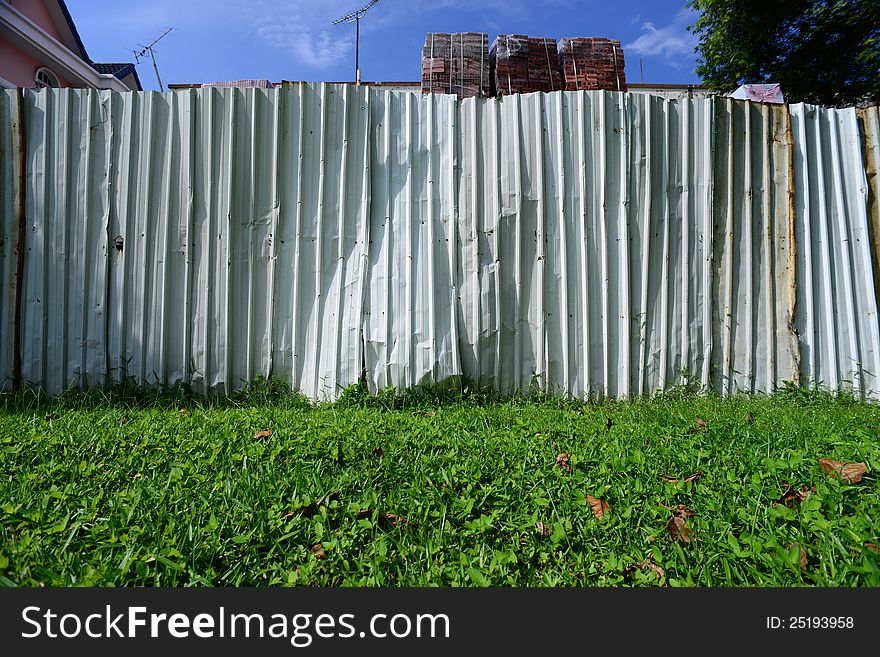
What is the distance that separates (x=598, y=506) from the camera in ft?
7.32

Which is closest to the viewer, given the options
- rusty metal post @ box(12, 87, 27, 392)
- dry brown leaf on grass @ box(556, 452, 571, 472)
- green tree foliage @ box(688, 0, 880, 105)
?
dry brown leaf on grass @ box(556, 452, 571, 472)

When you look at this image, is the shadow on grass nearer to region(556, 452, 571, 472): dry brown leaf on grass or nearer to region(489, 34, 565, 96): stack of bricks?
region(556, 452, 571, 472): dry brown leaf on grass

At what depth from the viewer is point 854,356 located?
425 centimetres

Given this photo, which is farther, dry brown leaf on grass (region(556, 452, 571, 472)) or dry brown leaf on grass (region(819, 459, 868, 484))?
dry brown leaf on grass (region(556, 452, 571, 472))

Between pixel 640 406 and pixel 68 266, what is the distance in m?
4.37

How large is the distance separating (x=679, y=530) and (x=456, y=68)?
230 inches

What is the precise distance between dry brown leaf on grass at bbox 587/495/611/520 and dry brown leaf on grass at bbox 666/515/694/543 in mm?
238

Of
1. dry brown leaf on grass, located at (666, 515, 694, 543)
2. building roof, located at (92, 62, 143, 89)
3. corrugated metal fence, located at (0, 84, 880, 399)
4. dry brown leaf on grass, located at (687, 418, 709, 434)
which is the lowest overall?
dry brown leaf on grass, located at (666, 515, 694, 543)

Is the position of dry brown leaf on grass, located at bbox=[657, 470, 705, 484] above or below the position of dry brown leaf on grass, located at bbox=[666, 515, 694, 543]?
Answer: above

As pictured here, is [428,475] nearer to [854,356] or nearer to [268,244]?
[268,244]

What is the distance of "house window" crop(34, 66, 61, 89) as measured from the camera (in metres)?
13.5

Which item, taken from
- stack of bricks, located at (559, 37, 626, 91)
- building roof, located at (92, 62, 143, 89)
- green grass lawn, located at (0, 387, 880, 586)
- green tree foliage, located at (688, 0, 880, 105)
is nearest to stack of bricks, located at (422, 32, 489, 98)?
stack of bricks, located at (559, 37, 626, 91)

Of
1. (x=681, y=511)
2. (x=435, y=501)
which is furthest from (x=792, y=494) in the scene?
(x=435, y=501)

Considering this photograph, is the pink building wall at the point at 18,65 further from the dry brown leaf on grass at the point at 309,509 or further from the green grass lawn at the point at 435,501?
the dry brown leaf on grass at the point at 309,509
